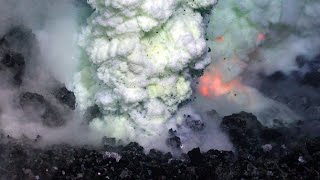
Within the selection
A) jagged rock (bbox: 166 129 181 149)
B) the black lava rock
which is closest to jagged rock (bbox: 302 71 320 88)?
the black lava rock

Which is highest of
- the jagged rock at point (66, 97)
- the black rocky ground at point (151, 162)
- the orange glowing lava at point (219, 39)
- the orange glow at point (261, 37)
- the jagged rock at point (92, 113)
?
the orange glow at point (261, 37)

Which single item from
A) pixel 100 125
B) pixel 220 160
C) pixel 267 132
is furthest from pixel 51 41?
pixel 267 132

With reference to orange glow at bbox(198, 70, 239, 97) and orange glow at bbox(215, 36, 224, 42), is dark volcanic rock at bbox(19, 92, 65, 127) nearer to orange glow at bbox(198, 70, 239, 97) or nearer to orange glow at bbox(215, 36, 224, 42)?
orange glow at bbox(198, 70, 239, 97)

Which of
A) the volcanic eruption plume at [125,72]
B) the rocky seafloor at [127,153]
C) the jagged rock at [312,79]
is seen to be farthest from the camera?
the jagged rock at [312,79]

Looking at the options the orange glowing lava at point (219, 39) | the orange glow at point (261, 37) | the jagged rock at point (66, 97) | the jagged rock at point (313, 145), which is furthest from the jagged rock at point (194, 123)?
the orange glow at point (261, 37)

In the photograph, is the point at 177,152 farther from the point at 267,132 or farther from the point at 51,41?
the point at 51,41

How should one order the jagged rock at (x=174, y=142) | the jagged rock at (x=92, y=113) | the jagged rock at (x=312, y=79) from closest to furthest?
the jagged rock at (x=174, y=142), the jagged rock at (x=92, y=113), the jagged rock at (x=312, y=79)

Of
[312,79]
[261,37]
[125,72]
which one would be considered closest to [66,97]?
[125,72]

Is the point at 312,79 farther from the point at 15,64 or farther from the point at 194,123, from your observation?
the point at 15,64

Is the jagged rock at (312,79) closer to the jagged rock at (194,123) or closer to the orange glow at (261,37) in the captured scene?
the orange glow at (261,37)
